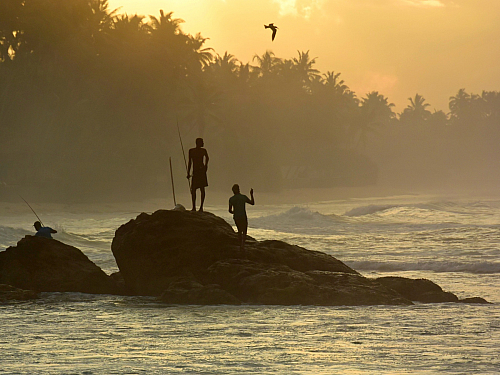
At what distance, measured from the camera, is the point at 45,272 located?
12.1 m

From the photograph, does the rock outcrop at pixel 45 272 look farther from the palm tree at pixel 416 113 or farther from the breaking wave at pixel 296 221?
the palm tree at pixel 416 113

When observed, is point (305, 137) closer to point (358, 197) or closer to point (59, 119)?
point (358, 197)

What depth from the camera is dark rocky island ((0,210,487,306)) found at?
10.8 m

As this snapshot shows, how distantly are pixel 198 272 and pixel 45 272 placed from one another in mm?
2638

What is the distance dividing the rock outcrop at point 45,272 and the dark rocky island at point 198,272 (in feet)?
0.05

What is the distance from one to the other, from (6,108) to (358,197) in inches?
1212

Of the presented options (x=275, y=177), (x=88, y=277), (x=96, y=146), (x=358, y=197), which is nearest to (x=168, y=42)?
(x=96, y=146)

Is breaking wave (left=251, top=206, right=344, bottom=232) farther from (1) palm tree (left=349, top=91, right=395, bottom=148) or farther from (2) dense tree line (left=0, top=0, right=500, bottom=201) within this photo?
(1) palm tree (left=349, top=91, right=395, bottom=148)

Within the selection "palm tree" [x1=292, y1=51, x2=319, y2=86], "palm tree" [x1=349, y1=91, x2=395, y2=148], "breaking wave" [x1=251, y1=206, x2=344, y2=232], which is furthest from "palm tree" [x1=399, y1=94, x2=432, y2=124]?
"breaking wave" [x1=251, y1=206, x2=344, y2=232]

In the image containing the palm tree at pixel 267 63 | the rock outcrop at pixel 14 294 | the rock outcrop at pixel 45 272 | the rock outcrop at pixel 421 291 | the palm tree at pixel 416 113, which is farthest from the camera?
the palm tree at pixel 416 113

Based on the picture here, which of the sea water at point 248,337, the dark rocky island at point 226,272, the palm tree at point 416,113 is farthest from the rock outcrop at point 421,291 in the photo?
the palm tree at point 416,113

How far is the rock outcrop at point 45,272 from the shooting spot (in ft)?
39.3

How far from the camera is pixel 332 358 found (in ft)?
A: 23.1

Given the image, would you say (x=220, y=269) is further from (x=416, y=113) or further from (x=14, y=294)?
(x=416, y=113)
